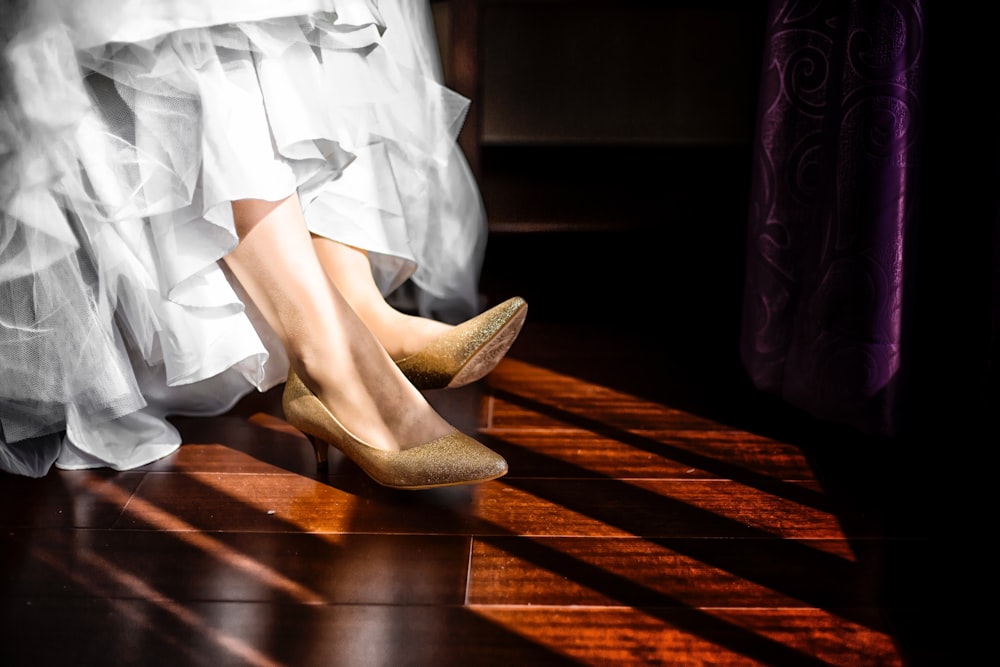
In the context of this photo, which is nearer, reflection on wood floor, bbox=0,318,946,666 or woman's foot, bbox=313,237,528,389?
reflection on wood floor, bbox=0,318,946,666

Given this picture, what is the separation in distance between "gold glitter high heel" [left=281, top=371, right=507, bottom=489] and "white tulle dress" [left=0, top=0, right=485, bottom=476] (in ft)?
0.32

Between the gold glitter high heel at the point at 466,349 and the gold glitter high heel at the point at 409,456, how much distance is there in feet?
0.42

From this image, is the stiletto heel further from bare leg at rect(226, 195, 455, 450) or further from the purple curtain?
the purple curtain

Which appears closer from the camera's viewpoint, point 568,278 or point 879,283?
point 879,283

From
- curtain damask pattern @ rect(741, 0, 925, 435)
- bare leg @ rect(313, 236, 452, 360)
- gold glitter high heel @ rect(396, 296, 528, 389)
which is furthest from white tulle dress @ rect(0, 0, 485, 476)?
curtain damask pattern @ rect(741, 0, 925, 435)

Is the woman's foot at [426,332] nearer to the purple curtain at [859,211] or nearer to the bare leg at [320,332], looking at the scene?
the bare leg at [320,332]

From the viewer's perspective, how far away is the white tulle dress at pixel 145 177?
3.34 ft

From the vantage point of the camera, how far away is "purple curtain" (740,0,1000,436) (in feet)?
3.71

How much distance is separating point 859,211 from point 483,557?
59 cm

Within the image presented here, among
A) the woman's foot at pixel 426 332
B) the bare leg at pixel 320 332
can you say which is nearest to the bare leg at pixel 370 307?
the woman's foot at pixel 426 332

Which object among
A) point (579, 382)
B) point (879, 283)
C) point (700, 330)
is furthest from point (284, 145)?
point (700, 330)

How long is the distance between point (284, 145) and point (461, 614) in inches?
19.6

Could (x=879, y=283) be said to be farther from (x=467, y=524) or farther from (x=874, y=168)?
(x=467, y=524)

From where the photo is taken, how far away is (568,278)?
189 centimetres
